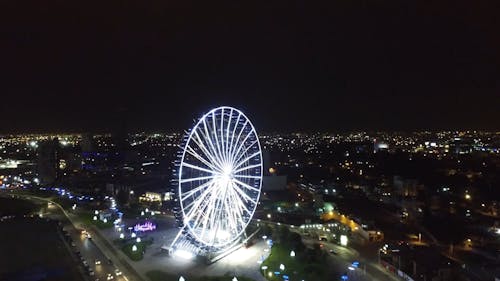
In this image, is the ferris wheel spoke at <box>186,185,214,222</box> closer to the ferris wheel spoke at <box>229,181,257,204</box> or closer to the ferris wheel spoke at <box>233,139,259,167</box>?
the ferris wheel spoke at <box>229,181,257,204</box>

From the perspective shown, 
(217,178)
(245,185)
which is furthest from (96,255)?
(245,185)

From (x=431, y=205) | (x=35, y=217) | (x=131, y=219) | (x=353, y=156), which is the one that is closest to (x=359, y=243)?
(x=431, y=205)

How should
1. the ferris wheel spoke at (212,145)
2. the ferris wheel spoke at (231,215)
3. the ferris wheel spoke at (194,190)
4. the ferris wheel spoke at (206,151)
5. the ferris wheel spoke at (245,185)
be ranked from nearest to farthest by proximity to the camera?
the ferris wheel spoke at (194,190) → the ferris wheel spoke at (206,151) → the ferris wheel spoke at (212,145) → the ferris wheel spoke at (231,215) → the ferris wheel spoke at (245,185)

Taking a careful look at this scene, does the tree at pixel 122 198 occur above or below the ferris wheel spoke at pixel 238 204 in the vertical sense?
below

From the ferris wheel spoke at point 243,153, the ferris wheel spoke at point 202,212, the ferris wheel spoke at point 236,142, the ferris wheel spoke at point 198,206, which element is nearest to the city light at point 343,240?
the ferris wheel spoke at point 243,153

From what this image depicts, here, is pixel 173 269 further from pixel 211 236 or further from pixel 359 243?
pixel 359 243

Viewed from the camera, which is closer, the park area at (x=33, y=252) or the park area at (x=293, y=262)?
the park area at (x=293, y=262)

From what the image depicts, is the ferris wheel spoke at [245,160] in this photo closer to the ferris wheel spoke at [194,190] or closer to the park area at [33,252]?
the ferris wheel spoke at [194,190]

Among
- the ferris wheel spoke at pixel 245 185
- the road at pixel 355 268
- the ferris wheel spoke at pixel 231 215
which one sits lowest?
the road at pixel 355 268
